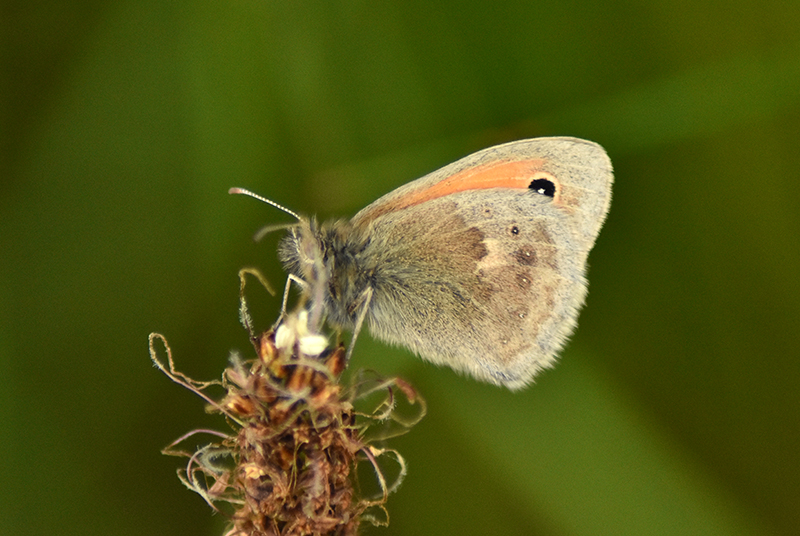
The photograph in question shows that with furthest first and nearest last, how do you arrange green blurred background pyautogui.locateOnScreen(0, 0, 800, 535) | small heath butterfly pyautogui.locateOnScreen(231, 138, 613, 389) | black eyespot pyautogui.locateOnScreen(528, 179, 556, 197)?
green blurred background pyautogui.locateOnScreen(0, 0, 800, 535) < black eyespot pyautogui.locateOnScreen(528, 179, 556, 197) < small heath butterfly pyautogui.locateOnScreen(231, 138, 613, 389)

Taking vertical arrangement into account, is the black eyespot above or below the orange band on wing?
below

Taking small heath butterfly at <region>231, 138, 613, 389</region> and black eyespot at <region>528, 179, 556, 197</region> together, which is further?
black eyespot at <region>528, 179, 556, 197</region>

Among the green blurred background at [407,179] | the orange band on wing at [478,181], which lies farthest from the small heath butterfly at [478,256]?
the green blurred background at [407,179]

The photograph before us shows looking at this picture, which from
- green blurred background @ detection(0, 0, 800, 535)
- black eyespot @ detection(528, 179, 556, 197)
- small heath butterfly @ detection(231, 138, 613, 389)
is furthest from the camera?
green blurred background @ detection(0, 0, 800, 535)

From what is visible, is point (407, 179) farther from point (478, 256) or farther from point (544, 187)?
point (544, 187)

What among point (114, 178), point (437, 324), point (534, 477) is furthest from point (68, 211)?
point (534, 477)

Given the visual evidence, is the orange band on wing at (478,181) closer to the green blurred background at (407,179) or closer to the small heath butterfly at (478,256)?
the small heath butterfly at (478,256)

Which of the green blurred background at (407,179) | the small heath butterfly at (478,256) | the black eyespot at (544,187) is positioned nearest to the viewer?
the small heath butterfly at (478,256)

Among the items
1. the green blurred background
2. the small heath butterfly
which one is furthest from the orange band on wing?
the green blurred background

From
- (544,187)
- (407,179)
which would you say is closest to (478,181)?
(544,187)

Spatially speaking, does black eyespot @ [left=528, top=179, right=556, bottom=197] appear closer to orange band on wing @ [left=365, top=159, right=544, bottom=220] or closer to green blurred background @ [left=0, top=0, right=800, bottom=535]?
orange band on wing @ [left=365, top=159, right=544, bottom=220]
